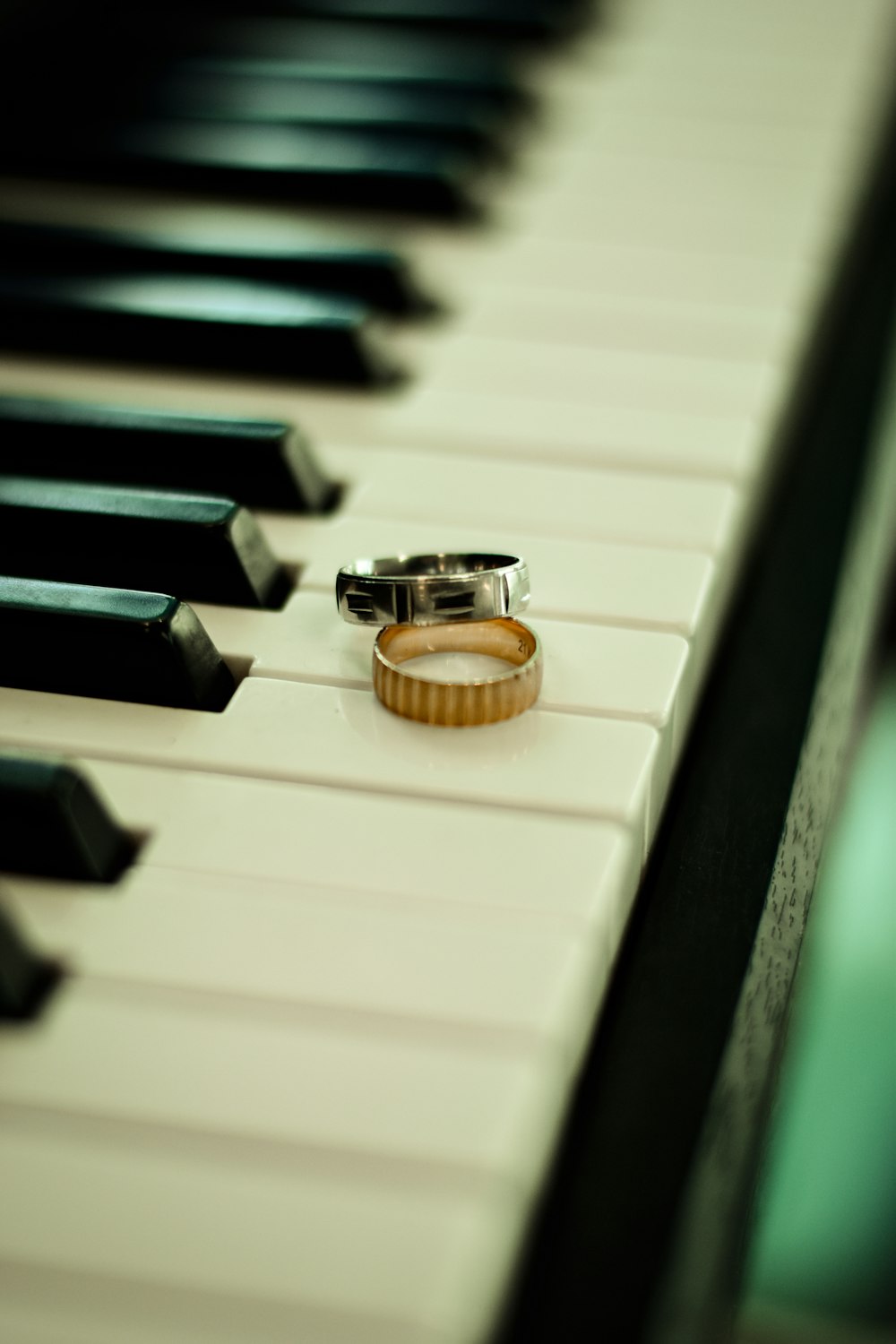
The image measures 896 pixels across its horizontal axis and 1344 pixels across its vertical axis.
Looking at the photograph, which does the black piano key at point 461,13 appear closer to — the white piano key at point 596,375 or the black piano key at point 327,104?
the black piano key at point 327,104

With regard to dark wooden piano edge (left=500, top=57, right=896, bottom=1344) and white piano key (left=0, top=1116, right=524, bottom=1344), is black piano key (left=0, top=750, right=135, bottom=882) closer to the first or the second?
white piano key (left=0, top=1116, right=524, bottom=1344)

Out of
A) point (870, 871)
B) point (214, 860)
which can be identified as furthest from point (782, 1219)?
point (214, 860)

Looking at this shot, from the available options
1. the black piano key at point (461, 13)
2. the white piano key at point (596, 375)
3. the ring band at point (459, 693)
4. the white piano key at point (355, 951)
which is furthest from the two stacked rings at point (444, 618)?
the black piano key at point (461, 13)

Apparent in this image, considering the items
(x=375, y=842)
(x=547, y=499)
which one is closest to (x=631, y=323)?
(x=547, y=499)

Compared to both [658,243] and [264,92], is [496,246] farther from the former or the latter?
[264,92]

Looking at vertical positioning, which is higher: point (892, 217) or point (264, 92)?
point (892, 217)

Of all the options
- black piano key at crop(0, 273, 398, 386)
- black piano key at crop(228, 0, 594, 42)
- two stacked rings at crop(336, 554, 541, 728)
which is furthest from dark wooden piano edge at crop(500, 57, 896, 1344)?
black piano key at crop(228, 0, 594, 42)
